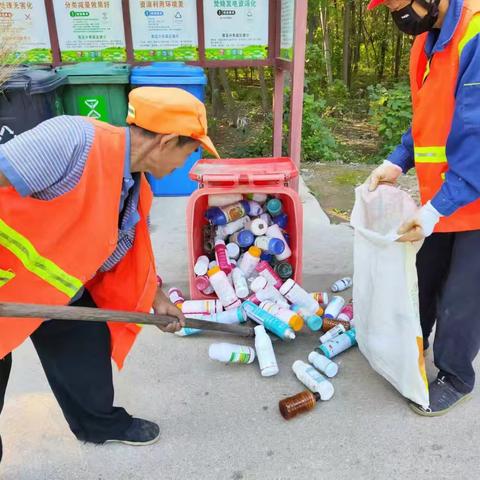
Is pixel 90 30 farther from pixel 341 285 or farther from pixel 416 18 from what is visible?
pixel 416 18

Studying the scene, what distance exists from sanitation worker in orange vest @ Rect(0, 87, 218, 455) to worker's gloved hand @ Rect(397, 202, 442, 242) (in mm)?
881

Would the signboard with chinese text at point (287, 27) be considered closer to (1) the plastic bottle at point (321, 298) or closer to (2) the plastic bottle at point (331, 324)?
(1) the plastic bottle at point (321, 298)

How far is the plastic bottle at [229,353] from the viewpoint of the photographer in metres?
2.49

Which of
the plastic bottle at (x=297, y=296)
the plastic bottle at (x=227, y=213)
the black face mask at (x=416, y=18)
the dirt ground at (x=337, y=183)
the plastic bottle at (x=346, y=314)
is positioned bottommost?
the dirt ground at (x=337, y=183)

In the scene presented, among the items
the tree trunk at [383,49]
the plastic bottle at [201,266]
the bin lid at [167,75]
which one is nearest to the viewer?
the plastic bottle at [201,266]

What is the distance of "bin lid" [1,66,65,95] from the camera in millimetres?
3953

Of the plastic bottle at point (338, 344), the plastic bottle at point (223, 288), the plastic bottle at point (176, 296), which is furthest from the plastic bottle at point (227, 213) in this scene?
the plastic bottle at point (338, 344)

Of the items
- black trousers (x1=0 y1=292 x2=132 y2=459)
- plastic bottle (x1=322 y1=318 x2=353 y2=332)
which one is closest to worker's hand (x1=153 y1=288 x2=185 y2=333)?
black trousers (x1=0 y1=292 x2=132 y2=459)

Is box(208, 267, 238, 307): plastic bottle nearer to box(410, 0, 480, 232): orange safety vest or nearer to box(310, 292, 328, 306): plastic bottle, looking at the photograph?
box(310, 292, 328, 306): plastic bottle

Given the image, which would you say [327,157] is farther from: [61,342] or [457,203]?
[61,342]

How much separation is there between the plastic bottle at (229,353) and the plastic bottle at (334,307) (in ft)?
2.03

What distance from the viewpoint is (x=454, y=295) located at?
6.75ft

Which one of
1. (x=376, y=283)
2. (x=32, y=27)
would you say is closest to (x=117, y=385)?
(x=376, y=283)

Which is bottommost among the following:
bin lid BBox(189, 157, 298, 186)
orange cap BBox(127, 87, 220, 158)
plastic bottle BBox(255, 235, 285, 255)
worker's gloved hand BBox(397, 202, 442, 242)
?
plastic bottle BBox(255, 235, 285, 255)
